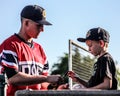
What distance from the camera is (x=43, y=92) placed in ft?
8.68

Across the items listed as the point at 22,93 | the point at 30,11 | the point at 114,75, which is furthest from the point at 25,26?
the point at 22,93

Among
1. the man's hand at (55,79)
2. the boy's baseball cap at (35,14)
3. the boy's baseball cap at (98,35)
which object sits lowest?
the man's hand at (55,79)

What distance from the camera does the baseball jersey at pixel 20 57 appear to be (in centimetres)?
389

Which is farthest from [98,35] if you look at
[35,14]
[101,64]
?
[35,14]

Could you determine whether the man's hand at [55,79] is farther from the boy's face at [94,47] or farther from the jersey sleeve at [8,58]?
the boy's face at [94,47]

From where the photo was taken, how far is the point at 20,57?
4.00 metres

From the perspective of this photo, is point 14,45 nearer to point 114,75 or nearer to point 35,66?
point 35,66

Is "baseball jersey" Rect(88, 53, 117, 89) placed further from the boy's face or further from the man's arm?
the boy's face

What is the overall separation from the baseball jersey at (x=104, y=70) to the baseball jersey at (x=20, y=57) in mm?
596

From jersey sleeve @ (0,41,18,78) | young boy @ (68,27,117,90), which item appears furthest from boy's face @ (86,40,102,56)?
jersey sleeve @ (0,41,18,78)

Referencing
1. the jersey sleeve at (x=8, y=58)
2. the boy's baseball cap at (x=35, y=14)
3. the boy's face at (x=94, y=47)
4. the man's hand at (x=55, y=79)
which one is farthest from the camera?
the boy's face at (x=94, y=47)

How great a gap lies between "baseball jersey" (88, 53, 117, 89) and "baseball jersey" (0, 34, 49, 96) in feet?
1.96

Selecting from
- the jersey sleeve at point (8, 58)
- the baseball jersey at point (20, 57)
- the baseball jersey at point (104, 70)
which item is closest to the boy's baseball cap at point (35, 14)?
the baseball jersey at point (20, 57)

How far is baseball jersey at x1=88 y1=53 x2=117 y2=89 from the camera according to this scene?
4032mm
